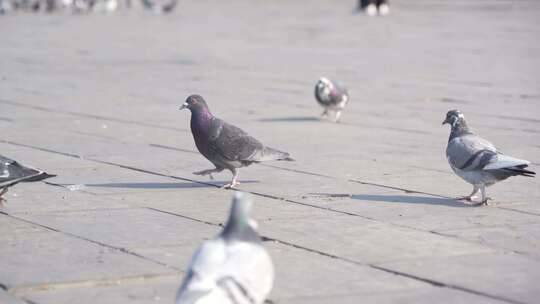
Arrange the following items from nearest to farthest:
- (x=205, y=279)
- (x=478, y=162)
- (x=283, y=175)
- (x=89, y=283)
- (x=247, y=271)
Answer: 1. (x=205, y=279)
2. (x=247, y=271)
3. (x=89, y=283)
4. (x=478, y=162)
5. (x=283, y=175)

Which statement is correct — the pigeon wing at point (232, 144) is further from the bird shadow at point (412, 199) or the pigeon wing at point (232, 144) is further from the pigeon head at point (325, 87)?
the pigeon head at point (325, 87)

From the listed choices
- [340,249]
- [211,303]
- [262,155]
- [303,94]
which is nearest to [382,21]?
[303,94]

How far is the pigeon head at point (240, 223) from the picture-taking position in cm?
434

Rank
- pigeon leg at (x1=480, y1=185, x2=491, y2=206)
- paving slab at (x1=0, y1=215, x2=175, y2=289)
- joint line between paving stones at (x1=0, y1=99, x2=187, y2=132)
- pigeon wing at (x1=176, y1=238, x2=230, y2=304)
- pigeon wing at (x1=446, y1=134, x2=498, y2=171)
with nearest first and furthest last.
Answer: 1. pigeon wing at (x1=176, y1=238, x2=230, y2=304)
2. paving slab at (x1=0, y1=215, x2=175, y2=289)
3. pigeon wing at (x1=446, y1=134, x2=498, y2=171)
4. pigeon leg at (x1=480, y1=185, x2=491, y2=206)
5. joint line between paving stones at (x1=0, y1=99, x2=187, y2=132)

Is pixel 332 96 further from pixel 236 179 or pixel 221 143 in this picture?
pixel 221 143

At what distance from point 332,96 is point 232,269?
350 inches

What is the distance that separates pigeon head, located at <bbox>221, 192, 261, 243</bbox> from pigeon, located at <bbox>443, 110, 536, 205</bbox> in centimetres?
381

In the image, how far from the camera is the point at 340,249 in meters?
6.69

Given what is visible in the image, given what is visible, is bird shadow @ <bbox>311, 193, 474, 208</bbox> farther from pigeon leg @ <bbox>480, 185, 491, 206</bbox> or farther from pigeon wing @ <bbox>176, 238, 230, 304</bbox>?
pigeon wing @ <bbox>176, 238, 230, 304</bbox>

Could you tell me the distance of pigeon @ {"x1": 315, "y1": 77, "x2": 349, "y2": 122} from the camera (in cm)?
1310

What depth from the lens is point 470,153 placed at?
8.20 meters

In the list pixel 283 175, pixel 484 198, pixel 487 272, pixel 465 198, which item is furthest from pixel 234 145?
pixel 487 272

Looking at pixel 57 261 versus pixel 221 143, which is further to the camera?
pixel 221 143

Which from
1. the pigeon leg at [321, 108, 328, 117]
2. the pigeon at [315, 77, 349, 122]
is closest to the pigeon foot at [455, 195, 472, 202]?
the pigeon at [315, 77, 349, 122]
